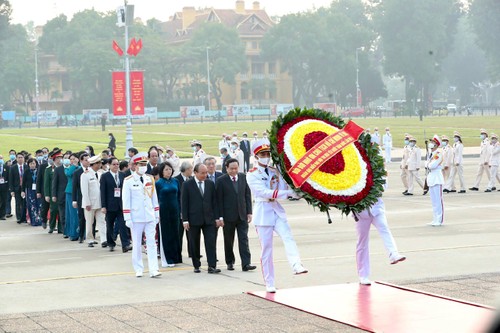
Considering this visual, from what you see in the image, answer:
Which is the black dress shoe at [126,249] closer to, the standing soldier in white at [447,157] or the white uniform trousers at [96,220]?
the white uniform trousers at [96,220]

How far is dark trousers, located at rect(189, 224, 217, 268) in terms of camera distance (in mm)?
14328

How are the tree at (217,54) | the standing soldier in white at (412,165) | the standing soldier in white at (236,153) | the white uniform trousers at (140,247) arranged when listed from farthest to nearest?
the tree at (217,54)
the standing soldier in white at (236,153)
the standing soldier in white at (412,165)
the white uniform trousers at (140,247)

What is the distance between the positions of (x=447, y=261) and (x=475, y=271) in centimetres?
109

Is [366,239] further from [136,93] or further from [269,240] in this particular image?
[136,93]

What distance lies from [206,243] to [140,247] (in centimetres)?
95

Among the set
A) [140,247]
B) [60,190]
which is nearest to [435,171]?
[60,190]

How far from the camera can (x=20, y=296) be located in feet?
41.5

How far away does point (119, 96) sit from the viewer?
133ft

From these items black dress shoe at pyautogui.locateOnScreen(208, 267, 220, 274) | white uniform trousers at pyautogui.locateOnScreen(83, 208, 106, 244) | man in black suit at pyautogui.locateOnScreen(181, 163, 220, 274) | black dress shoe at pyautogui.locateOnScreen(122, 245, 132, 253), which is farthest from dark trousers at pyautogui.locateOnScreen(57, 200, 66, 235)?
black dress shoe at pyautogui.locateOnScreen(208, 267, 220, 274)

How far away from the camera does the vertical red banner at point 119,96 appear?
40281 millimetres

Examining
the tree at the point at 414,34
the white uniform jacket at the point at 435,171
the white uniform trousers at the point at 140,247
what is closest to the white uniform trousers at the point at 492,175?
the white uniform jacket at the point at 435,171

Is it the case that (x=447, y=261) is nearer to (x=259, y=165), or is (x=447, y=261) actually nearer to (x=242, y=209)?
(x=242, y=209)

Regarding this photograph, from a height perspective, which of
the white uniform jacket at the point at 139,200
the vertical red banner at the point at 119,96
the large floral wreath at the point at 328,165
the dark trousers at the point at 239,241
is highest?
the vertical red banner at the point at 119,96

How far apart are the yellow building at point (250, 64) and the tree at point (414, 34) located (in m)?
14.5
